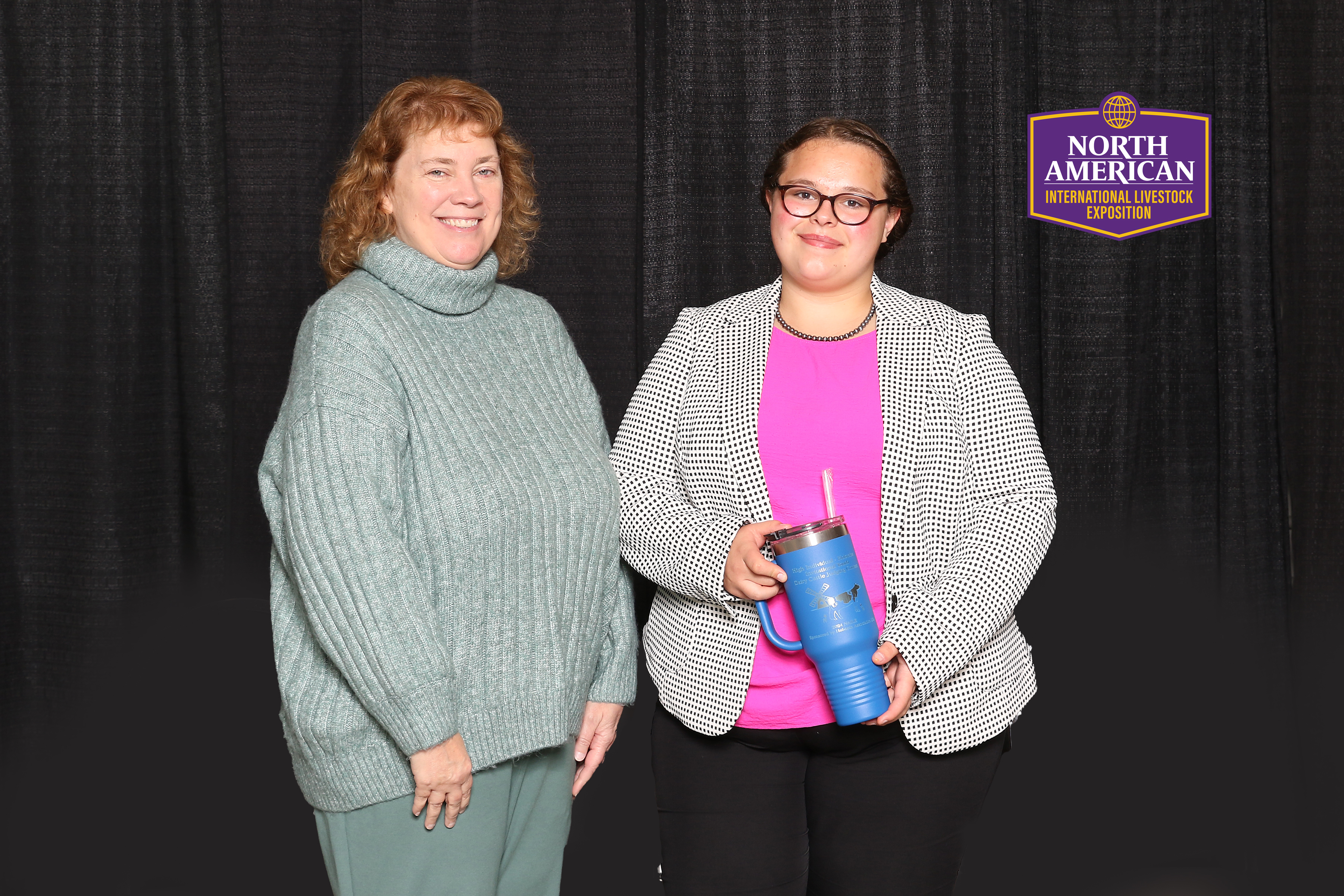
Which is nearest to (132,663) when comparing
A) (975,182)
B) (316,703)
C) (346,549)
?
(316,703)

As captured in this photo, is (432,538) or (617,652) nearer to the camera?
(432,538)

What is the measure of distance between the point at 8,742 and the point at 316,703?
1116 millimetres

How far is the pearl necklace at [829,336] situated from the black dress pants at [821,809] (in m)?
0.49

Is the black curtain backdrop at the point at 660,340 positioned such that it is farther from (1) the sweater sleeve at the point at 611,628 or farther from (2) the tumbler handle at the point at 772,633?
(2) the tumbler handle at the point at 772,633

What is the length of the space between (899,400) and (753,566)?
287 millimetres

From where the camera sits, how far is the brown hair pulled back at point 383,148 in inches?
54.9

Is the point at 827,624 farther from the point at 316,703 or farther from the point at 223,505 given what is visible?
the point at 223,505

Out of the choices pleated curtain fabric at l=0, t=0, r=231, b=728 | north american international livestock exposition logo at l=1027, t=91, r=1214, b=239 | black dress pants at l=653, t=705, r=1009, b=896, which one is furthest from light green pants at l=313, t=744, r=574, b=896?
north american international livestock exposition logo at l=1027, t=91, r=1214, b=239

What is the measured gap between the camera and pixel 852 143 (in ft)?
4.77

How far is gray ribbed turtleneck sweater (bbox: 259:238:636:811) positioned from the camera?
122cm

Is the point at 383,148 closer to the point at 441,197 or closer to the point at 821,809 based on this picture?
the point at 441,197

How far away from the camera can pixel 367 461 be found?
4.04 feet

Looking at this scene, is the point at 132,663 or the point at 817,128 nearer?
the point at 817,128

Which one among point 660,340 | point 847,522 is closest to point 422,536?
point 847,522
